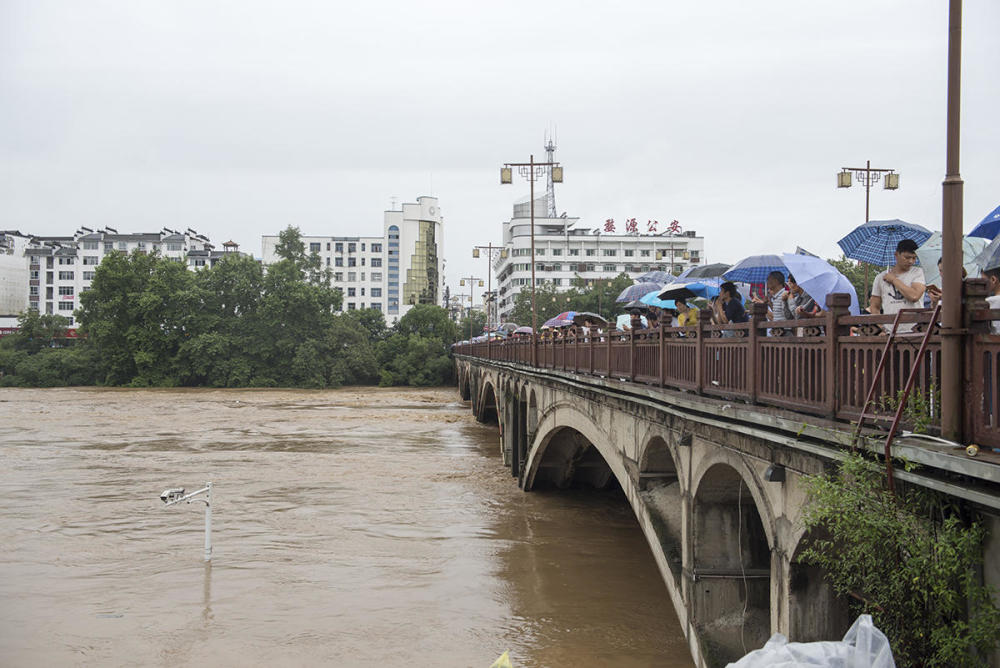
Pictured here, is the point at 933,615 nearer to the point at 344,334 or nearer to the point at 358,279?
the point at 344,334

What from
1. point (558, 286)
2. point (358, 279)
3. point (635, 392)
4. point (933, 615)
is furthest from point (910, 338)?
point (358, 279)

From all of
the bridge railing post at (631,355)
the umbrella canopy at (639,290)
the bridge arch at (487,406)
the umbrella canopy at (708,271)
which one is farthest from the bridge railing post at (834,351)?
the bridge arch at (487,406)

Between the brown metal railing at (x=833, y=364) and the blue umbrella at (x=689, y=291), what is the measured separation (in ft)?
5.11

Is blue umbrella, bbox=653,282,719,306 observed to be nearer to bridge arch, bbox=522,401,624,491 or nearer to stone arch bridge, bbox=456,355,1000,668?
stone arch bridge, bbox=456,355,1000,668

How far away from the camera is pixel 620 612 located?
12938 mm

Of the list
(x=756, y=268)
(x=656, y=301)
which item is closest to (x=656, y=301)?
(x=656, y=301)

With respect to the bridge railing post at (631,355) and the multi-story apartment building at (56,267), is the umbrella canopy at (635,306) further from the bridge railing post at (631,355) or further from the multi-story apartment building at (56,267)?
the multi-story apartment building at (56,267)

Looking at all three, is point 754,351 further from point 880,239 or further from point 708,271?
point 708,271

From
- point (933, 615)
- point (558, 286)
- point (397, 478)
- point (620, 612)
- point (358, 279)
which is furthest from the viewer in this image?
point (358, 279)

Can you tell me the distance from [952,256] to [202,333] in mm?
72113

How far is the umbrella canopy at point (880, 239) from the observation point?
8.97 meters

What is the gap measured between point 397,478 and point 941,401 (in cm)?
2155

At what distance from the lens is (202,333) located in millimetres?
71000

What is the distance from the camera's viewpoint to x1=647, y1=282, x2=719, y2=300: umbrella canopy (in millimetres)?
12156
